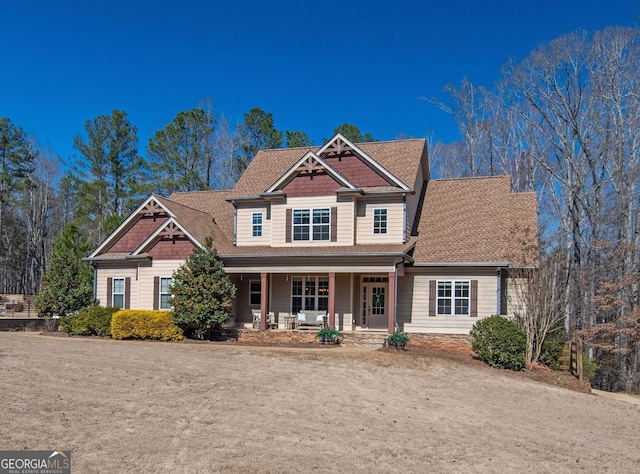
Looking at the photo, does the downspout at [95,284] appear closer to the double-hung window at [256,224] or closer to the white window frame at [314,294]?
the double-hung window at [256,224]

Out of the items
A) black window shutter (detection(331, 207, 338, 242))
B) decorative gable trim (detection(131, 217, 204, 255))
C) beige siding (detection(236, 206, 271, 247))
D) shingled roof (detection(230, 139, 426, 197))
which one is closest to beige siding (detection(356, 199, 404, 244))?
black window shutter (detection(331, 207, 338, 242))

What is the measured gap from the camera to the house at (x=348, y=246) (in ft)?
72.8

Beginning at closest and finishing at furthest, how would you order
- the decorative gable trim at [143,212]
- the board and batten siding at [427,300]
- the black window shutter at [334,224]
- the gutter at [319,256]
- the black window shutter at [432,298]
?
the gutter at [319,256], the board and batten siding at [427,300], the black window shutter at [432,298], the black window shutter at [334,224], the decorative gable trim at [143,212]

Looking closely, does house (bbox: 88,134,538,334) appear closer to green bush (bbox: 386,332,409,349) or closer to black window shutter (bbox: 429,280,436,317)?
black window shutter (bbox: 429,280,436,317)

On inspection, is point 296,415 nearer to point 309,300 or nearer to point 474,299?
point 474,299

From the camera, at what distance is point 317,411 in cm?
1102

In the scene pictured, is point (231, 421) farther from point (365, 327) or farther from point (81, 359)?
point (365, 327)

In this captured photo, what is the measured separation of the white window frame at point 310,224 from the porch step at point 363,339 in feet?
14.0

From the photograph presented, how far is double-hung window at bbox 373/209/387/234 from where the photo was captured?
23406mm

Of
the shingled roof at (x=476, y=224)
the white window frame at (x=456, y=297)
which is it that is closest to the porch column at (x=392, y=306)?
the shingled roof at (x=476, y=224)

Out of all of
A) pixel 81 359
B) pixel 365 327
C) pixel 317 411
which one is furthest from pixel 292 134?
pixel 317 411

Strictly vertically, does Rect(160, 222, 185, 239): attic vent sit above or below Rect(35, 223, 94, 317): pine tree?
above

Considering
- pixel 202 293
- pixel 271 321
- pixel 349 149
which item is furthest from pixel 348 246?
pixel 202 293

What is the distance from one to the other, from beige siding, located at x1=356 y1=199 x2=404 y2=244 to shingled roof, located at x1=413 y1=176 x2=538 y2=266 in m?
1.26
